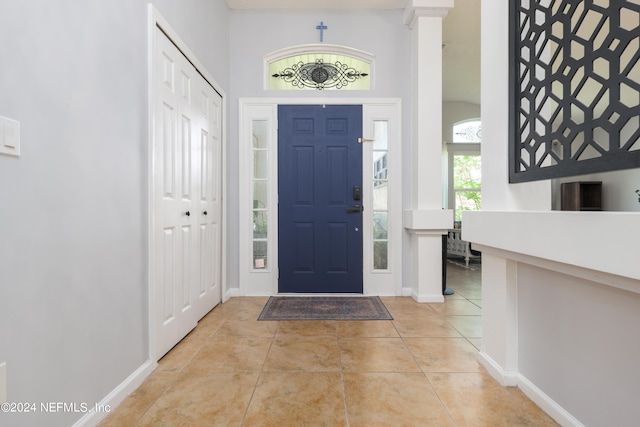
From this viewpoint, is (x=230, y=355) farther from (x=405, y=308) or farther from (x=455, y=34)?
(x=455, y=34)

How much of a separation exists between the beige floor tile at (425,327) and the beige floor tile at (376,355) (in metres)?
0.20

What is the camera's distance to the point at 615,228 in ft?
3.09

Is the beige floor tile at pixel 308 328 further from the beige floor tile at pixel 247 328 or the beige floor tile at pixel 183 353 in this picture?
the beige floor tile at pixel 183 353

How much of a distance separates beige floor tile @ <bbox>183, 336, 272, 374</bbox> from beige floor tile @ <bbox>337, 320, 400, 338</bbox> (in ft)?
1.98

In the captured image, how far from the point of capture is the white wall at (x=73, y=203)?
3.40 feet

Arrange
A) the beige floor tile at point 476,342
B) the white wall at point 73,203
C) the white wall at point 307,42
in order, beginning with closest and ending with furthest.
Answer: the white wall at point 73,203
the beige floor tile at point 476,342
the white wall at point 307,42

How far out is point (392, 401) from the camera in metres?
1.55

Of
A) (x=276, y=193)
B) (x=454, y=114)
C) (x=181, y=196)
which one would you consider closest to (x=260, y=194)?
(x=276, y=193)

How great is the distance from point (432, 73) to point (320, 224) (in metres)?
1.98

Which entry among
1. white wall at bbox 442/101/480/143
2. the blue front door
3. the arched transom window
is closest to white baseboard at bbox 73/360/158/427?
the blue front door

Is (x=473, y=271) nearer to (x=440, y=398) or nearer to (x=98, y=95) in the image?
(x=440, y=398)

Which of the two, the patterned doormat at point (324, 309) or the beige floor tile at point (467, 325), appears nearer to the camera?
the beige floor tile at point (467, 325)

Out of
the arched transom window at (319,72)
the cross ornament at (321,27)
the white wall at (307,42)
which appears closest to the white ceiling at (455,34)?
the white wall at (307,42)

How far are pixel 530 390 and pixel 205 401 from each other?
1.60 metres
